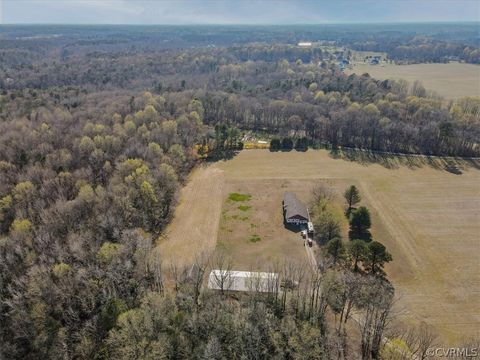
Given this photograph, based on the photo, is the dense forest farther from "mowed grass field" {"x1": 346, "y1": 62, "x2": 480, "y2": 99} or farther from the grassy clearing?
"mowed grass field" {"x1": 346, "y1": 62, "x2": 480, "y2": 99}

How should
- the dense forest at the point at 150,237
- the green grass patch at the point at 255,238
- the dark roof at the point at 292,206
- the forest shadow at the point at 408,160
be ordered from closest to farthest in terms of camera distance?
1. the dense forest at the point at 150,237
2. the green grass patch at the point at 255,238
3. the dark roof at the point at 292,206
4. the forest shadow at the point at 408,160

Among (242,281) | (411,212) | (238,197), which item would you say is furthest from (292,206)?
(411,212)

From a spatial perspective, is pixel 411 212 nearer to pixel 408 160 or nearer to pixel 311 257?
pixel 311 257

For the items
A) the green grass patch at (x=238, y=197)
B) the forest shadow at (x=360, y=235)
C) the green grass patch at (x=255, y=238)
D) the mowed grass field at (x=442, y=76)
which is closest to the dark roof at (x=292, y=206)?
the green grass patch at (x=255, y=238)

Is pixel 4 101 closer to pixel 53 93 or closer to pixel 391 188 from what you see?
pixel 53 93

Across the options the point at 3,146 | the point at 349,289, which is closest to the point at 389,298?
the point at 349,289

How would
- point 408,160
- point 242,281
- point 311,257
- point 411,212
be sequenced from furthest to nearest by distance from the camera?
point 408,160
point 411,212
point 311,257
point 242,281

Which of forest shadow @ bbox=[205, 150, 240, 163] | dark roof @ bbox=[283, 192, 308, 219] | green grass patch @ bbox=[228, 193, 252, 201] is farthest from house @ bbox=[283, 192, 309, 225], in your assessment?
forest shadow @ bbox=[205, 150, 240, 163]

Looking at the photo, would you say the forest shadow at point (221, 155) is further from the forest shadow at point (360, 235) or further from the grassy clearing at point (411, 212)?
the forest shadow at point (360, 235)
